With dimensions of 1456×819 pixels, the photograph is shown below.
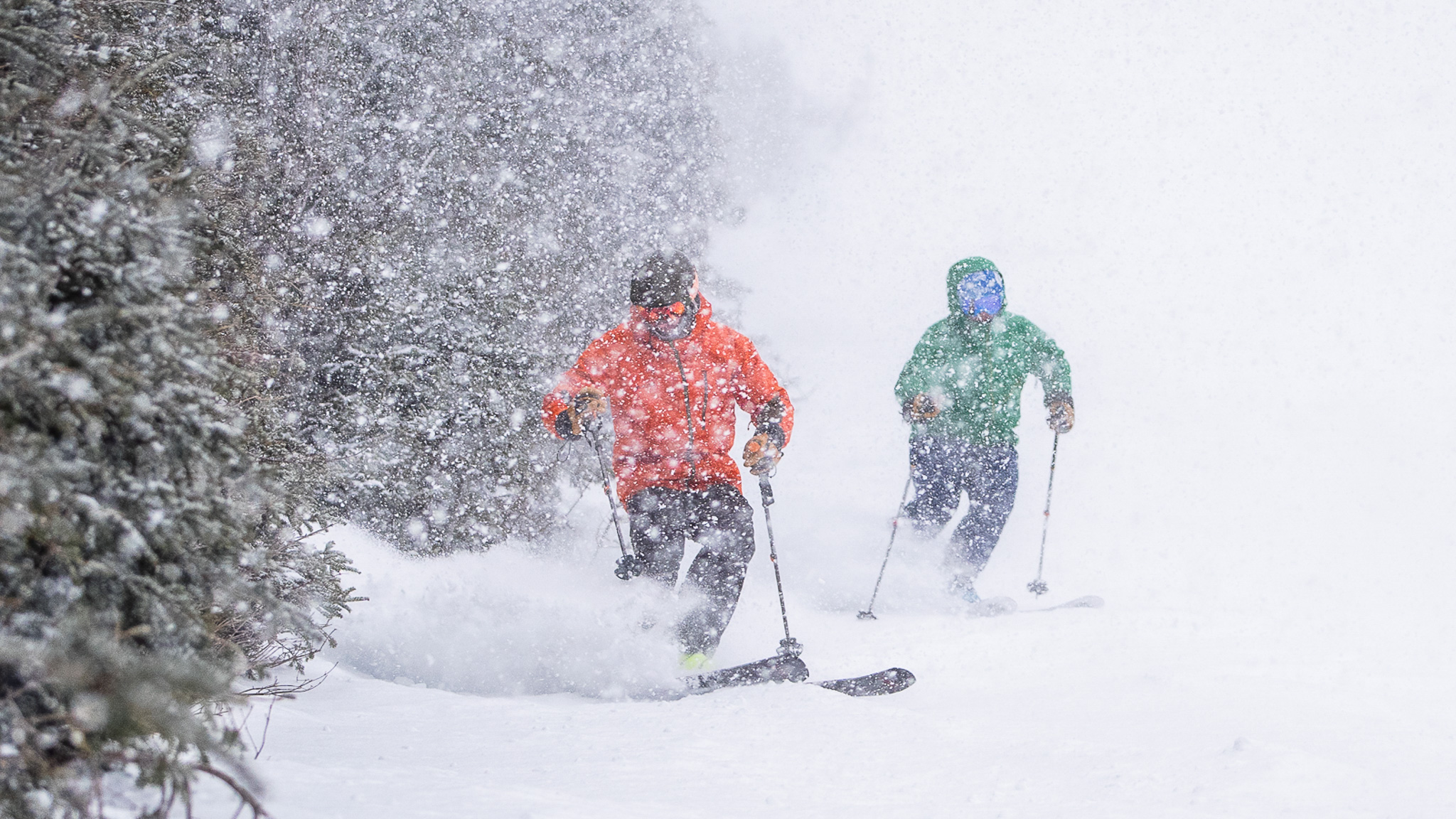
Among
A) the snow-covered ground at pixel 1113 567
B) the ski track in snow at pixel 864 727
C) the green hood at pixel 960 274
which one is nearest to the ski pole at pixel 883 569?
the snow-covered ground at pixel 1113 567

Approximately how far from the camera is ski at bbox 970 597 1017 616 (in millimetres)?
6681

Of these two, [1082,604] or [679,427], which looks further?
[1082,604]

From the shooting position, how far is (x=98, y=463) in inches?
58.1

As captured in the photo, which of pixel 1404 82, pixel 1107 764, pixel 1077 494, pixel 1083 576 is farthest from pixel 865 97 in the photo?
pixel 1107 764

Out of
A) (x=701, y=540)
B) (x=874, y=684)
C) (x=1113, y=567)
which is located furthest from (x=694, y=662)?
(x=1113, y=567)

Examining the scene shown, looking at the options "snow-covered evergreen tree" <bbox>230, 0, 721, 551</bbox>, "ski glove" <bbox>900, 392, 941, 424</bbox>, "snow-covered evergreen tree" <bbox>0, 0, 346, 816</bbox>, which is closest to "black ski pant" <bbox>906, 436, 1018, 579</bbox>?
"ski glove" <bbox>900, 392, 941, 424</bbox>

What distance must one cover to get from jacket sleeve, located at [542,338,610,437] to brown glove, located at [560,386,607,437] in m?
0.04

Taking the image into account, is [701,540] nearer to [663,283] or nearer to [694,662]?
[694,662]

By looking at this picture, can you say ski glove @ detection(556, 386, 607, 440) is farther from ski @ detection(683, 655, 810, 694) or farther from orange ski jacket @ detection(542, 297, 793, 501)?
ski @ detection(683, 655, 810, 694)

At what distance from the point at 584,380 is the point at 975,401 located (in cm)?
313

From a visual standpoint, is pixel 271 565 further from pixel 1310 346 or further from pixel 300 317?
pixel 1310 346

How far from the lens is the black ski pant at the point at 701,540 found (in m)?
4.79

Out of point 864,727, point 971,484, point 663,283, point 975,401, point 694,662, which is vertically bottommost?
point 864,727

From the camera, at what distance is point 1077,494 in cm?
1384
